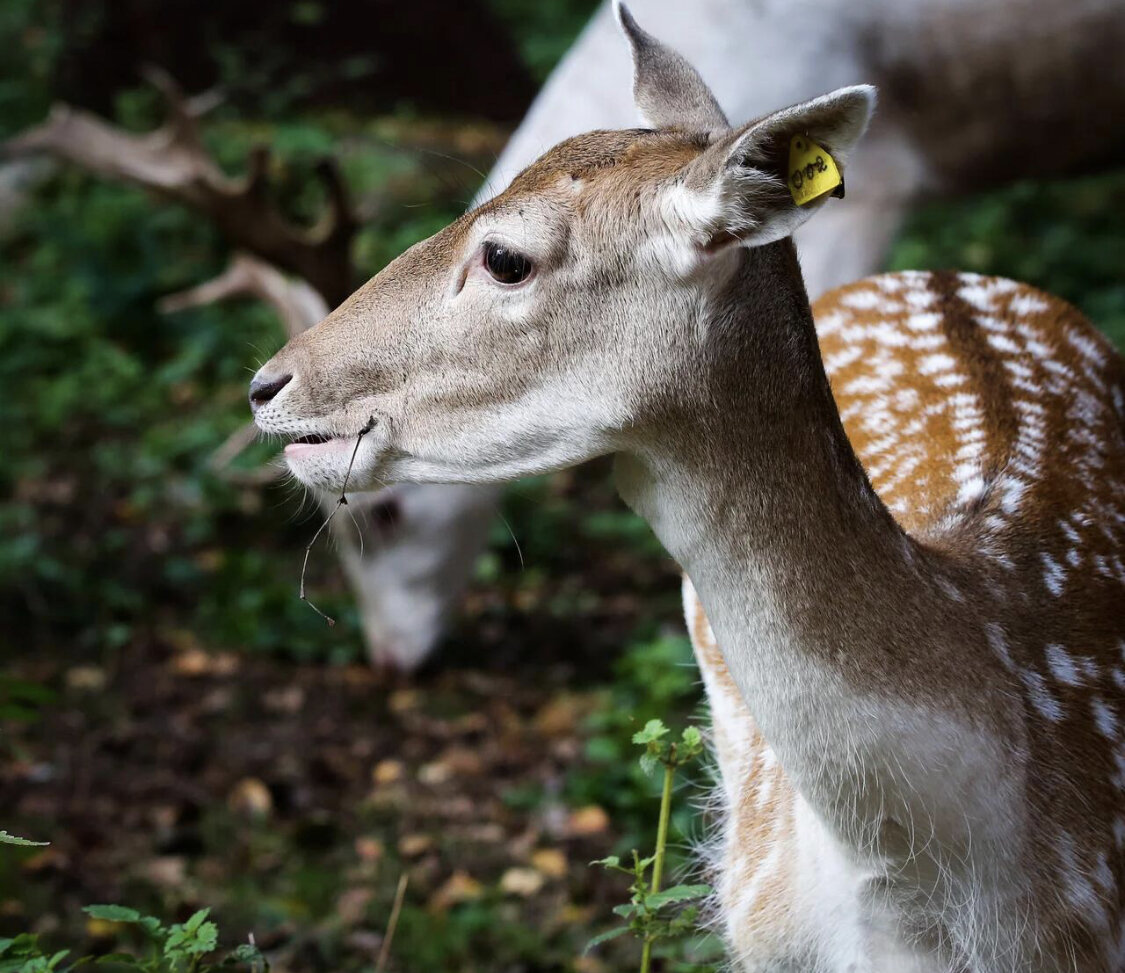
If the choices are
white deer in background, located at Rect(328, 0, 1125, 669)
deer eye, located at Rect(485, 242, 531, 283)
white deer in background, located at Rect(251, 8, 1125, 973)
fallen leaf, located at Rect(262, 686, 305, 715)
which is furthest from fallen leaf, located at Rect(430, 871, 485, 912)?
deer eye, located at Rect(485, 242, 531, 283)

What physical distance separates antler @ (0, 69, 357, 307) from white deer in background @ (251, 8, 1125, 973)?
263 centimetres

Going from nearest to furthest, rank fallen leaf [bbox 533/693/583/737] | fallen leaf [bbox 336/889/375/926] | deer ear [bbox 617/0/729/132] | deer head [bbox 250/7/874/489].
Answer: deer head [bbox 250/7/874/489], deer ear [bbox 617/0/729/132], fallen leaf [bbox 336/889/375/926], fallen leaf [bbox 533/693/583/737]

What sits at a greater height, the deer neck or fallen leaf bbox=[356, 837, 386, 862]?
the deer neck

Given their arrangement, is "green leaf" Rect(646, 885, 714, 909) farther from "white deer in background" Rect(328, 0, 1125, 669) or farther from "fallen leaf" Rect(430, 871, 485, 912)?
"white deer in background" Rect(328, 0, 1125, 669)

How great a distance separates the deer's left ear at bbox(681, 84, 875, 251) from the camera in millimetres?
1787

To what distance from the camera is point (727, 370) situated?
1973mm

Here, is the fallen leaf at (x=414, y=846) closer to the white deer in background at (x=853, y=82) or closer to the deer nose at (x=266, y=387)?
the white deer in background at (x=853, y=82)

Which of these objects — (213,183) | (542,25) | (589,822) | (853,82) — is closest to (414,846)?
(589,822)

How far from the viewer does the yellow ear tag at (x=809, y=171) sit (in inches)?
70.9

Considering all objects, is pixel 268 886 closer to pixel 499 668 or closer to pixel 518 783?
pixel 518 783

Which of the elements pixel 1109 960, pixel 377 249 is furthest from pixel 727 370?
pixel 377 249

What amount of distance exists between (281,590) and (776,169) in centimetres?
392

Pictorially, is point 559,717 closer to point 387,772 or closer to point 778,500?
point 387,772

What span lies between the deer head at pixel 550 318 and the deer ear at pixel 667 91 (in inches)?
1.5
